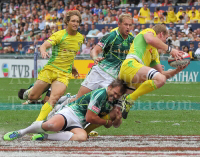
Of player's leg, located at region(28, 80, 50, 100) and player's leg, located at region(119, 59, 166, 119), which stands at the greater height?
player's leg, located at region(119, 59, 166, 119)

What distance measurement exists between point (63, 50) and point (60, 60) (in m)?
0.22

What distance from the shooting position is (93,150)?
530 centimetres

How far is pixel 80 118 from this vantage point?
21.3 ft

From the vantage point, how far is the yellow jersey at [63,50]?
335 inches

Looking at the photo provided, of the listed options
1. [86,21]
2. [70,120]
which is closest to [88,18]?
[86,21]

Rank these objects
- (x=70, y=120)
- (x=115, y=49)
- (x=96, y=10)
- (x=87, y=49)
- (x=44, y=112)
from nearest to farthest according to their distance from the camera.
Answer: (x=70, y=120) → (x=44, y=112) → (x=115, y=49) → (x=87, y=49) → (x=96, y=10)

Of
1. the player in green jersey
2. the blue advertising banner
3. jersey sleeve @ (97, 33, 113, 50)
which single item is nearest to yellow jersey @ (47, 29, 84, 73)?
jersey sleeve @ (97, 33, 113, 50)

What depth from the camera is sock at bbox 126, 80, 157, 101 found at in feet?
22.7

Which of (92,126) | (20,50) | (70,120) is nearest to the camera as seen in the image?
(70,120)

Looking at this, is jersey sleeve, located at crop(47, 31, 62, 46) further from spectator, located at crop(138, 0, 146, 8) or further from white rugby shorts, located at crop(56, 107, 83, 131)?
spectator, located at crop(138, 0, 146, 8)

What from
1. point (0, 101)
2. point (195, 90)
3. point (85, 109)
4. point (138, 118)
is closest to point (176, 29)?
point (195, 90)

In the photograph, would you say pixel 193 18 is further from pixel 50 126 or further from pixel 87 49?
pixel 50 126

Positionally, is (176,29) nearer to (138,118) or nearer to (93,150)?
(138,118)

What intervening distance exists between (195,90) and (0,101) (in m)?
7.34
